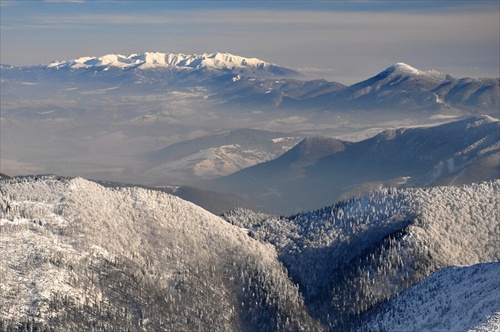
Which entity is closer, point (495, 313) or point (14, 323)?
point (495, 313)

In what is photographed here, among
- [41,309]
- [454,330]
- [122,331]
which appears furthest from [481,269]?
[41,309]

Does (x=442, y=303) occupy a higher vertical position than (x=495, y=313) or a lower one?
lower

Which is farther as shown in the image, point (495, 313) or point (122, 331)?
point (122, 331)

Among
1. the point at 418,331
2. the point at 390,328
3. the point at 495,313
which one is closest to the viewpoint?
the point at 495,313

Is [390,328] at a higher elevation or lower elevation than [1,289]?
lower

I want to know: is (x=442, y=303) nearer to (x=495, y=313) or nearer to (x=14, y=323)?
(x=495, y=313)

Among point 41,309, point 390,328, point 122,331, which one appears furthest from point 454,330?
point 41,309

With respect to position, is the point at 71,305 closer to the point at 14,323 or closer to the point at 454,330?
the point at 14,323

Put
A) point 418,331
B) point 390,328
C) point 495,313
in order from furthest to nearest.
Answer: point 390,328 → point 418,331 → point 495,313
